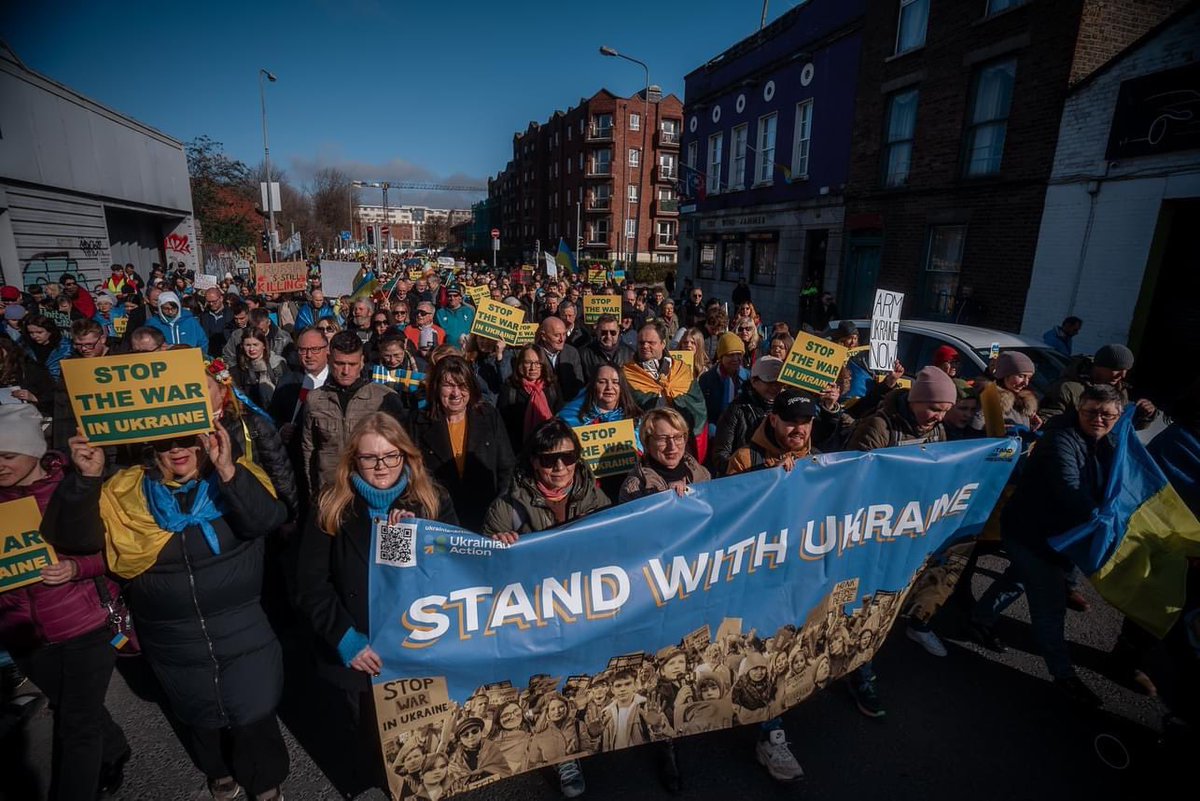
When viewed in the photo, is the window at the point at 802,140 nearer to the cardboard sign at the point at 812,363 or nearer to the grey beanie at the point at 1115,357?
the grey beanie at the point at 1115,357

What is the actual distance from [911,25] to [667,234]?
38813 millimetres

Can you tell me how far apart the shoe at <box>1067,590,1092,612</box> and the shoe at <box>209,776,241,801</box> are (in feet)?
18.8

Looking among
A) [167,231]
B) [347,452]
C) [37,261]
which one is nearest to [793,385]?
[347,452]

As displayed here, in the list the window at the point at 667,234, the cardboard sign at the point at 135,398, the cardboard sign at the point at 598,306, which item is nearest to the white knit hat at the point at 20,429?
the cardboard sign at the point at 135,398

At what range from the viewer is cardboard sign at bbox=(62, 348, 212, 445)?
7.48 ft

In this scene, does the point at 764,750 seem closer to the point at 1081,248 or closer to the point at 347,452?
the point at 347,452

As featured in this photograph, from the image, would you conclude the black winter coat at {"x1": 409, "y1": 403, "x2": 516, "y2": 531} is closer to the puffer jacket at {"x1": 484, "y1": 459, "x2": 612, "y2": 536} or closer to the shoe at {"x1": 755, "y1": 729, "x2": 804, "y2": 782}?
the puffer jacket at {"x1": 484, "y1": 459, "x2": 612, "y2": 536}

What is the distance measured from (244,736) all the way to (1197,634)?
4488 mm

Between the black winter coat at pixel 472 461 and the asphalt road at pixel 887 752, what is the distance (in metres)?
1.46

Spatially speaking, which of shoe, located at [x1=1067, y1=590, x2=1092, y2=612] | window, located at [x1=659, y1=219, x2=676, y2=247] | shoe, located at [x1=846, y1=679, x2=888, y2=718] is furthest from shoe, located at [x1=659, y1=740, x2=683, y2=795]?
window, located at [x1=659, y1=219, x2=676, y2=247]

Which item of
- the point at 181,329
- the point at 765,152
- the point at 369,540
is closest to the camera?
the point at 369,540

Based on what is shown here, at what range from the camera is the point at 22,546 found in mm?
2352

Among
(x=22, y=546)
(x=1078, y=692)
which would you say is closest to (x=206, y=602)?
(x=22, y=546)

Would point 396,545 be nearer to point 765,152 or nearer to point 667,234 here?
point 765,152
